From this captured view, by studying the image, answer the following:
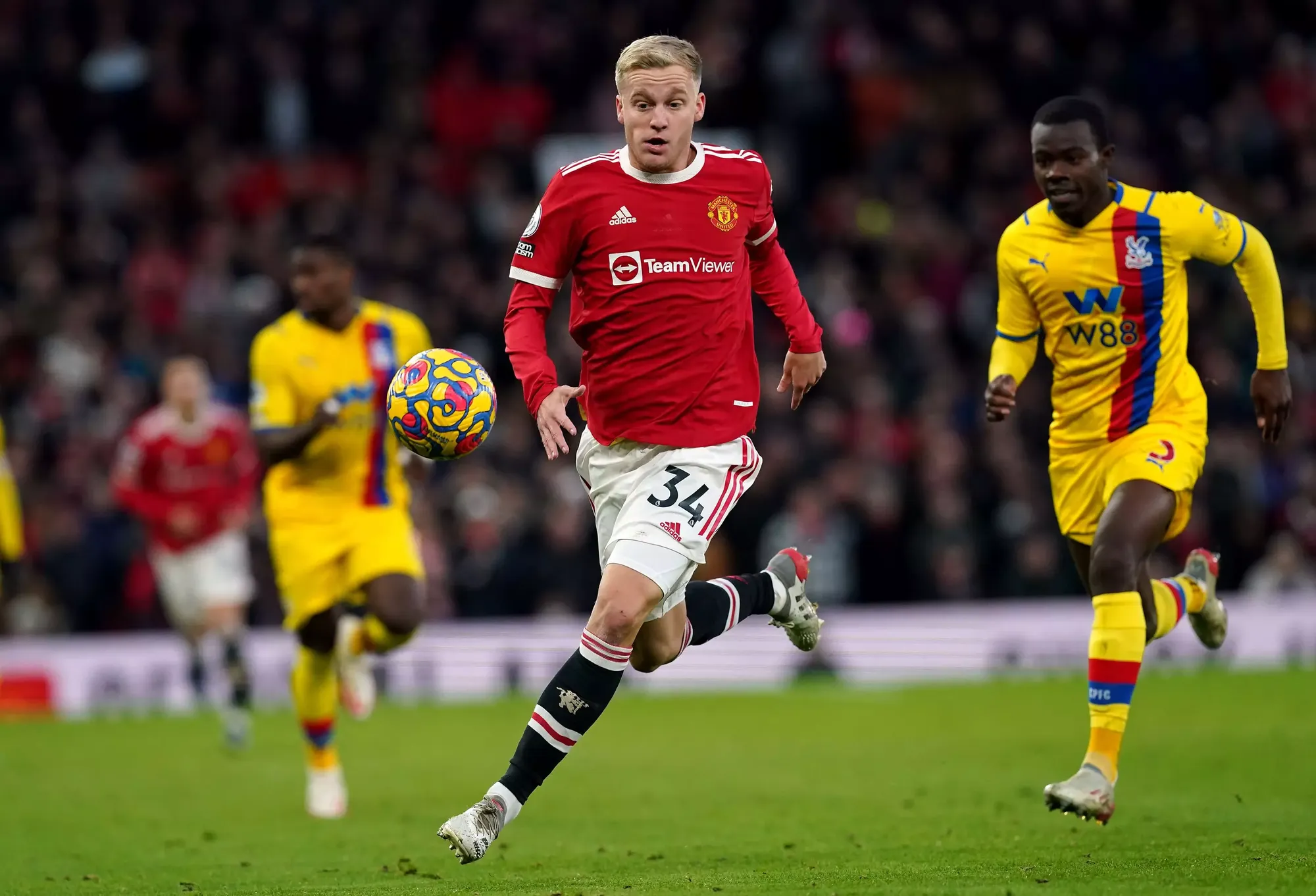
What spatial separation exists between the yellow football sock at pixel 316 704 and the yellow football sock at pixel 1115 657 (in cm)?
425

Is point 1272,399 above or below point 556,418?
below

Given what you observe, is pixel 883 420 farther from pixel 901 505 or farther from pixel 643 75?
pixel 643 75

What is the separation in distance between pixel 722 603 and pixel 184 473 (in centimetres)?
814

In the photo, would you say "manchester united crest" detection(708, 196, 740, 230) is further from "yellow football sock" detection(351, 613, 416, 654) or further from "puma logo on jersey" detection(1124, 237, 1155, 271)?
"yellow football sock" detection(351, 613, 416, 654)

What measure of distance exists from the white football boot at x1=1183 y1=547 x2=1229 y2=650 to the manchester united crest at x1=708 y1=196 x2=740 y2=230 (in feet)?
10.1

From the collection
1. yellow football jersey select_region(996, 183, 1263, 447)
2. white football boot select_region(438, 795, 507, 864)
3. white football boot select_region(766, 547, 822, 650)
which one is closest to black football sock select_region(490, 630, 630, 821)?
white football boot select_region(438, 795, 507, 864)

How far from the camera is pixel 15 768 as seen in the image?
12.2m

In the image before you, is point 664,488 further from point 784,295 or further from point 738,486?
point 784,295

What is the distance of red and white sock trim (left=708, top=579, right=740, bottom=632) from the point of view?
299 inches

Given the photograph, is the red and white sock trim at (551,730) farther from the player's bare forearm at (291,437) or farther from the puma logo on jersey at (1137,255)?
the puma logo on jersey at (1137,255)

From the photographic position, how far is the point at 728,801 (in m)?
9.66

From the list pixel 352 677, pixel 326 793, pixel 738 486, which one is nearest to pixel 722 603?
pixel 738 486

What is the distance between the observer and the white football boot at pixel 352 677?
10.6 meters

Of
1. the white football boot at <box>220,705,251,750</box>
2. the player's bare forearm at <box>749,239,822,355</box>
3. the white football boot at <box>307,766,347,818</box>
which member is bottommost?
the white football boot at <box>220,705,251,750</box>
